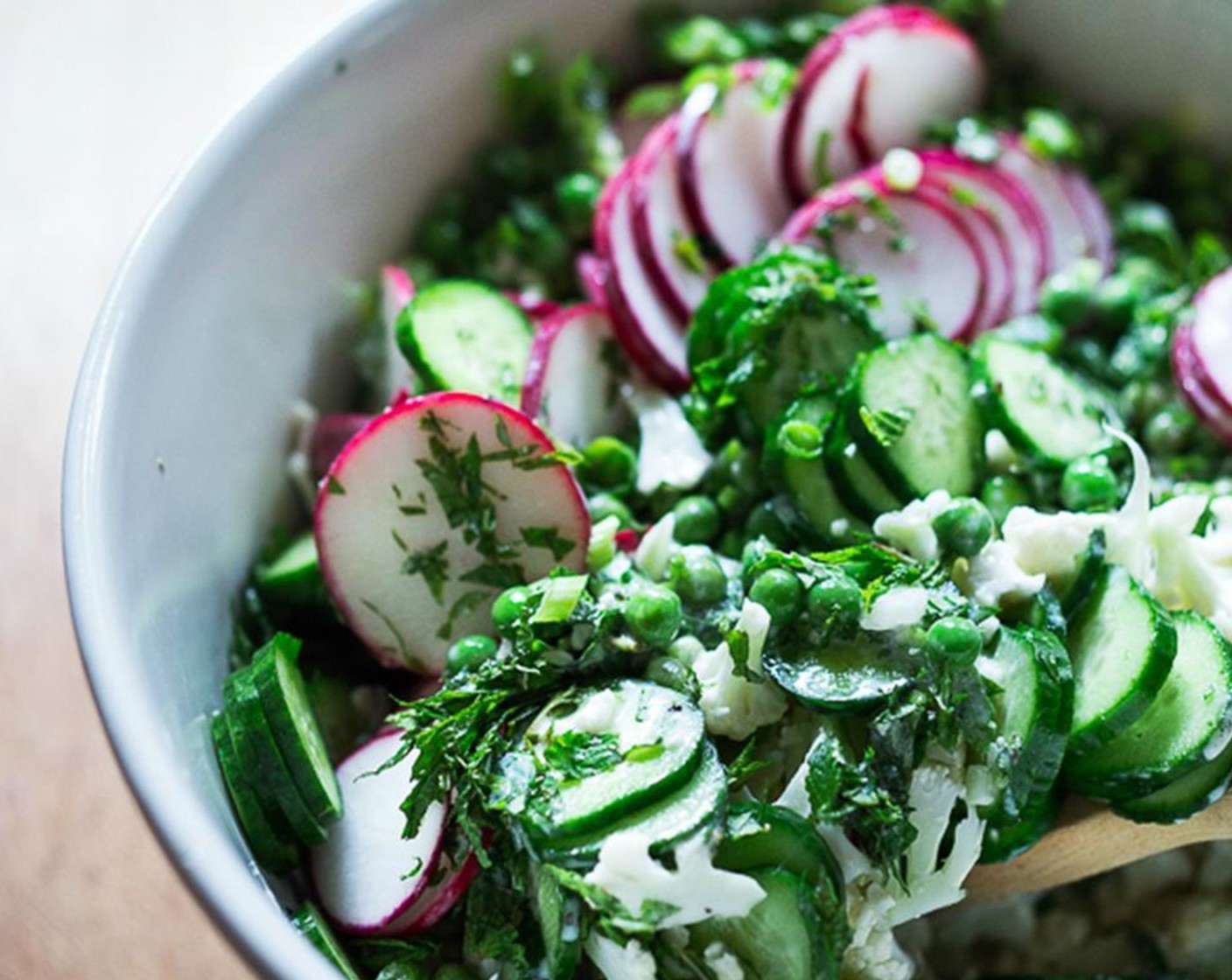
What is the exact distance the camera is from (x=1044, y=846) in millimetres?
1883

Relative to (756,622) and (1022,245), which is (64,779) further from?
(1022,245)

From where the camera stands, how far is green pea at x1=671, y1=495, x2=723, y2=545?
1998mm

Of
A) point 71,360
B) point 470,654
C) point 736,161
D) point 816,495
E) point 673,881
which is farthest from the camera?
point 71,360

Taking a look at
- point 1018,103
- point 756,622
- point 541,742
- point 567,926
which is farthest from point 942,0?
point 567,926

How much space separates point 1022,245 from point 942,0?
50 cm

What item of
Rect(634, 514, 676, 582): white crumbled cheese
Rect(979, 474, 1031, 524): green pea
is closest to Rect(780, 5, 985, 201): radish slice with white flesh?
Rect(979, 474, 1031, 524): green pea

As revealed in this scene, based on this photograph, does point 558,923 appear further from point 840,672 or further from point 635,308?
point 635,308

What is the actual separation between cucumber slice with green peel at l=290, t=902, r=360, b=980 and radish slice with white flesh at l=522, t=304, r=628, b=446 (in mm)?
716

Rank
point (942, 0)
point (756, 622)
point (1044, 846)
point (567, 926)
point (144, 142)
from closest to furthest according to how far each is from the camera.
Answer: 1. point (567, 926)
2. point (756, 622)
3. point (1044, 846)
4. point (942, 0)
5. point (144, 142)

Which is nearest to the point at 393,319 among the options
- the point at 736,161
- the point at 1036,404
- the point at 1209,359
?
the point at 736,161

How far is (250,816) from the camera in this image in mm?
1780

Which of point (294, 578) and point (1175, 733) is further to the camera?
point (294, 578)

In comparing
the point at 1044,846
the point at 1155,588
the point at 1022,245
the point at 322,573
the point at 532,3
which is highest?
the point at 532,3

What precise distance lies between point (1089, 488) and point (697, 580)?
0.53 metres
